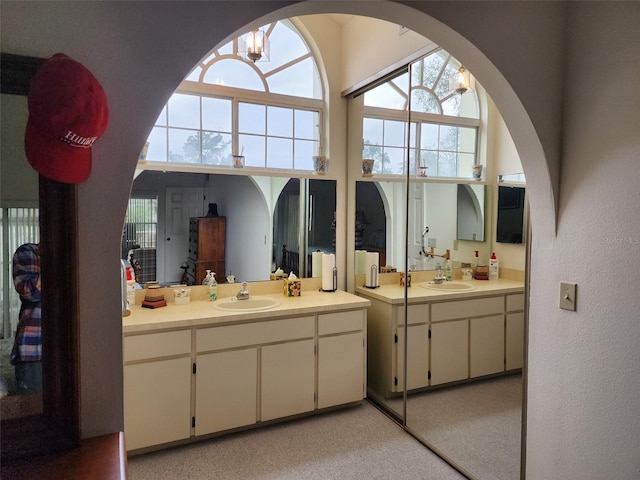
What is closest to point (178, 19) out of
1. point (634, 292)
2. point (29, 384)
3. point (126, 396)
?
point (29, 384)

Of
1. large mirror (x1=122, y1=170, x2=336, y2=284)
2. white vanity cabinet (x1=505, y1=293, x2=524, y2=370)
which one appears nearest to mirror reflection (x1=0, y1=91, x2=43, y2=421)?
large mirror (x1=122, y1=170, x2=336, y2=284)

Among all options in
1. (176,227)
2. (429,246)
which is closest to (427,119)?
(429,246)

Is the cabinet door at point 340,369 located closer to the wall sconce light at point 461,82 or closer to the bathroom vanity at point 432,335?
the bathroom vanity at point 432,335

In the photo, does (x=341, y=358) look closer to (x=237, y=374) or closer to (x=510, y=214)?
(x=237, y=374)

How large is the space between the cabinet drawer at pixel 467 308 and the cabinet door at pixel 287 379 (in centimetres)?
95

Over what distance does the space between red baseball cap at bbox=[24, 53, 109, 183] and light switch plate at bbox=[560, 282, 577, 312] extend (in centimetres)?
167

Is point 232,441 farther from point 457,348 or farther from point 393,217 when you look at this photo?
point 393,217

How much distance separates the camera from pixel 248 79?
10.1 feet

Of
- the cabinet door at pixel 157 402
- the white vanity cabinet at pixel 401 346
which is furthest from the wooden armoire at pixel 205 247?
the white vanity cabinet at pixel 401 346

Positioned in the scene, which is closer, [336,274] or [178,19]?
→ [178,19]

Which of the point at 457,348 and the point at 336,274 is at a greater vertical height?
the point at 336,274

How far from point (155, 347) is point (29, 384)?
1370 mm

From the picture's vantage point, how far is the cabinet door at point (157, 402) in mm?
2252

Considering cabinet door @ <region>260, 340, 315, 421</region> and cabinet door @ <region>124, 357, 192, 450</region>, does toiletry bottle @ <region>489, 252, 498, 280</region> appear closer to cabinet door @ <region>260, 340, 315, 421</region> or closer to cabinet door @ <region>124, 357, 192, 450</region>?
cabinet door @ <region>260, 340, 315, 421</region>
